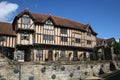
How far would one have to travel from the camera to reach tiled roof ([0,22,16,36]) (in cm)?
3294

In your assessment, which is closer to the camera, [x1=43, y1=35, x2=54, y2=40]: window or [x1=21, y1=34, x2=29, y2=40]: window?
[x1=21, y1=34, x2=29, y2=40]: window

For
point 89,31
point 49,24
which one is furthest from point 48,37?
point 89,31

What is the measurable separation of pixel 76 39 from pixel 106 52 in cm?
690

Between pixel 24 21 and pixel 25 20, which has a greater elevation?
pixel 25 20

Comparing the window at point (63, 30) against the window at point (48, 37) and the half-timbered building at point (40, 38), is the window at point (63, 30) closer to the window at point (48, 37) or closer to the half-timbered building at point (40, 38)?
the half-timbered building at point (40, 38)

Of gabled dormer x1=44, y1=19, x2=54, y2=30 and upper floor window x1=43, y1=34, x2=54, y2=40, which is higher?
gabled dormer x1=44, y1=19, x2=54, y2=30

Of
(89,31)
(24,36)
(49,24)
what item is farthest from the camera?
(89,31)

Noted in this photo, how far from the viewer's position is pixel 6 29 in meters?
34.0

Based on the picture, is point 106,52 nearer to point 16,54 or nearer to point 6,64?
point 16,54

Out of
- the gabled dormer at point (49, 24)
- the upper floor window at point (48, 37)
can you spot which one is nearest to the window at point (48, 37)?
the upper floor window at point (48, 37)

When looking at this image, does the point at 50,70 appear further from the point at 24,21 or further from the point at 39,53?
the point at 24,21

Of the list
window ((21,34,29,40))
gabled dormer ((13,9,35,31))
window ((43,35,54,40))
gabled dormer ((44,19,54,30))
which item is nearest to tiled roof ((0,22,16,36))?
gabled dormer ((13,9,35,31))

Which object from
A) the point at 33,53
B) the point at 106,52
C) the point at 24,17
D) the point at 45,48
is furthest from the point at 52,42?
the point at 106,52

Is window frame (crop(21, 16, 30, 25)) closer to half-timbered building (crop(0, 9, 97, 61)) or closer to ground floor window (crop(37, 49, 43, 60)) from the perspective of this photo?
half-timbered building (crop(0, 9, 97, 61))
